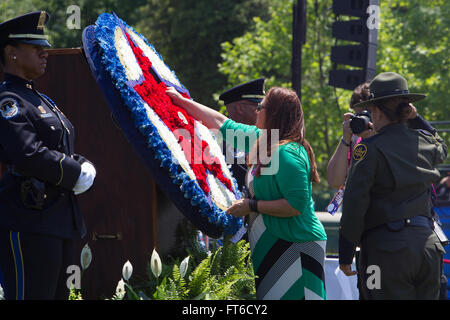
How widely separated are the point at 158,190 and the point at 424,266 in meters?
1.51

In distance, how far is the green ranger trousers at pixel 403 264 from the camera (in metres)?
A: 3.37

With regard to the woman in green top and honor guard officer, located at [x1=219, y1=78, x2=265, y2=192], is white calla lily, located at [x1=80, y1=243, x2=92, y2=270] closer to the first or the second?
the woman in green top

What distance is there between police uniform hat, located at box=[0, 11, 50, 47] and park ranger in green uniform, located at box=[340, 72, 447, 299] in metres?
1.75

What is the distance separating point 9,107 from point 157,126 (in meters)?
0.76

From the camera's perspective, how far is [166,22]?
28.8 m

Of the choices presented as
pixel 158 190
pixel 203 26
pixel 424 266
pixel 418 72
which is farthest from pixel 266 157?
pixel 203 26

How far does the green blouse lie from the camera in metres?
3.33

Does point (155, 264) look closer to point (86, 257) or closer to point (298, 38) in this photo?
point (86, 257)

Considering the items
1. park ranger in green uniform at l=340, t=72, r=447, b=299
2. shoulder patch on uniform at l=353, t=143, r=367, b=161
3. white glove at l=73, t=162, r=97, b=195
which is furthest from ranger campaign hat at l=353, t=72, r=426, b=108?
white glove at l=73, t=162, r=97, b=195

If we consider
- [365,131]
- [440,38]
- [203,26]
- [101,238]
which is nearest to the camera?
[101,238]

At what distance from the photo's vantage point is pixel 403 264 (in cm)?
337

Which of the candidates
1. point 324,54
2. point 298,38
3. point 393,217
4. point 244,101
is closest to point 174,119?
point 393,217

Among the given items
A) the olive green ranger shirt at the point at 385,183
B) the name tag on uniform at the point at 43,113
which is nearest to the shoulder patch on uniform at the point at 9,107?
the name tag on uniform at the point at 43,113
